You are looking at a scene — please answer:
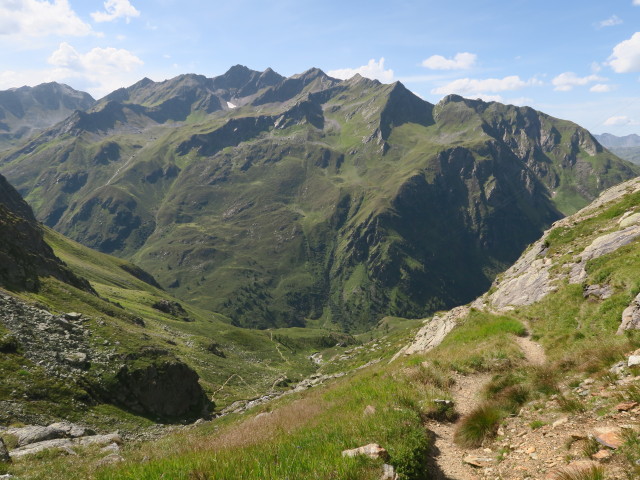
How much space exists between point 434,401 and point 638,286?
13.8 metres

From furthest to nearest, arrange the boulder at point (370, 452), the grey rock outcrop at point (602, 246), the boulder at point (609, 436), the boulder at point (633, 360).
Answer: the grey rock outcrop at point (602, 246), the boulder at point (633, 360), the boulder at point (370, 452), the boulder at point (609, 436)

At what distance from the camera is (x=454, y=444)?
11.2 m

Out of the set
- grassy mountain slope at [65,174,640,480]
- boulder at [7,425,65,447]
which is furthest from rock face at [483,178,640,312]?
boulder at [7,425,65,447]

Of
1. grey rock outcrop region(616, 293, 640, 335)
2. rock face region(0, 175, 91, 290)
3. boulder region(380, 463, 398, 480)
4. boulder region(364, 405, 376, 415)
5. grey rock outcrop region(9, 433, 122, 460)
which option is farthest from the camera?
rock face region(0, 175, 91, 290)

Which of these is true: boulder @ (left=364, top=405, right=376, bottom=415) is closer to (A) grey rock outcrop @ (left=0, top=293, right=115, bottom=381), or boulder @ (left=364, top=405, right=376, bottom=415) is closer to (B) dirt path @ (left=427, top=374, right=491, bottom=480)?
(B) dirt path @ (left=427, top=374, right=491, bottom=480)

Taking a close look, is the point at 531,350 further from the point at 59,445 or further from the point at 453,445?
the point at 59,445

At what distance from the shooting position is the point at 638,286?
18875 mm

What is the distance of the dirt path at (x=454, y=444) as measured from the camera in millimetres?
9562

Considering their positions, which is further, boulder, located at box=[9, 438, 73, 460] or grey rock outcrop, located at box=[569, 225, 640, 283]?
grey rock outcrop, located at box=[569, 225, 640, 283]

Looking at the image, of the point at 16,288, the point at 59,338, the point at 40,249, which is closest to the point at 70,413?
the point at 59,338

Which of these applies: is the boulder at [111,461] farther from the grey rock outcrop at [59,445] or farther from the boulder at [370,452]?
the boulder at [370,452]

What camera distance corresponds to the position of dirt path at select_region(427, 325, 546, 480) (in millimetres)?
9562

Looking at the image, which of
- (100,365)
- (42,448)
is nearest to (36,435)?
(42,448)

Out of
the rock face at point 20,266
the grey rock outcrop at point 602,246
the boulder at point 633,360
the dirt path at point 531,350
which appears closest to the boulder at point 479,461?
the boulder at point 633,360
